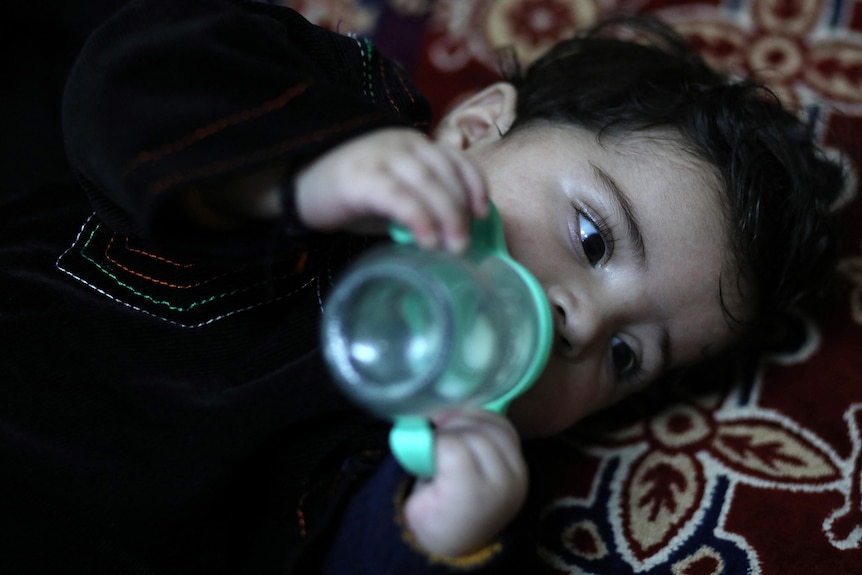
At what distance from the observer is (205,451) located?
783 millimetres

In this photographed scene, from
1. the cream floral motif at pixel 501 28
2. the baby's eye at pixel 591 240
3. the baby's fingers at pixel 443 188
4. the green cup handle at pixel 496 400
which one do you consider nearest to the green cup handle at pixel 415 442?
the green cup handle at pixel 496 400

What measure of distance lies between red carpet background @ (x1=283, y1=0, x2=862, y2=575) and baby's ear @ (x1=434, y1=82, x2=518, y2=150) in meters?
0.26

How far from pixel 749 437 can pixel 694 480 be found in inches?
3.5

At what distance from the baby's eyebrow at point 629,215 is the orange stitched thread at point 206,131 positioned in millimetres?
321

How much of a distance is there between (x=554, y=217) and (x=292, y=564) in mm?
401

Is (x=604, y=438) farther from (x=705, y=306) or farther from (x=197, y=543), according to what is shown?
(x=197, y=543)

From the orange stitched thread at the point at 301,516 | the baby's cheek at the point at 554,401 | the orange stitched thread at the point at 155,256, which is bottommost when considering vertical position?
the orange stitched thread at the point at 301,516

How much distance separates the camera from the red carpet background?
2.90 ft

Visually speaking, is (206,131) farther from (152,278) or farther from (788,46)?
(788,46)

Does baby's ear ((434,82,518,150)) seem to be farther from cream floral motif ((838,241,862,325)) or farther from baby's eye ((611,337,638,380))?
cream floral motif ((838,241,862,325))

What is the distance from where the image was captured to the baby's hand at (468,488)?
25.4 inches

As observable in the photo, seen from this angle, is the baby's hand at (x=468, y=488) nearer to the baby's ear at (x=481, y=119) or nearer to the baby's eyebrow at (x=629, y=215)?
the baby's eyebrow at (x=629, y=215)

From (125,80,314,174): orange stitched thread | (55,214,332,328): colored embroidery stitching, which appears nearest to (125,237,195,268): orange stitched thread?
(55,214,332,328): colored embroidery stitching

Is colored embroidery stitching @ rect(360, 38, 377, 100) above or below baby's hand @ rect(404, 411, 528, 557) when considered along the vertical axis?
above
